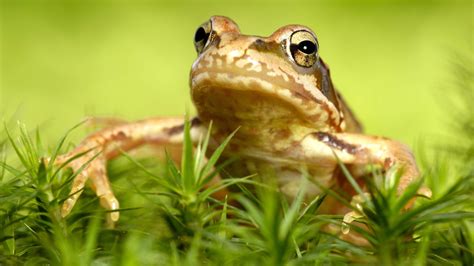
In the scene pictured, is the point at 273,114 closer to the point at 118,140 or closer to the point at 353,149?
the point at 353,149

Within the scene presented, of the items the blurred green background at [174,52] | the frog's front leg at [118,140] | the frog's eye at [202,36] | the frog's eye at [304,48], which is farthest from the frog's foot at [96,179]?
the blurred green background at [174,52]

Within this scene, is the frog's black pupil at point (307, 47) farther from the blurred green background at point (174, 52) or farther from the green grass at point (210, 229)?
the blurred green background at point (174, 52)

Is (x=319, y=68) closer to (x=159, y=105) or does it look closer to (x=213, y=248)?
(x=213, y=248)

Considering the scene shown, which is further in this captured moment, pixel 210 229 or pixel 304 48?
pixel 304 48

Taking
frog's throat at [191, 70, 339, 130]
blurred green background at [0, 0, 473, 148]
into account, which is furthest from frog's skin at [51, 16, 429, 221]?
blurred green background at [0, 0, 473, 148]

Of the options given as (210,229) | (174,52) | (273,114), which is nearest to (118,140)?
(273,114)

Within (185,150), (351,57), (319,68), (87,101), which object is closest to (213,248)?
(185,150)

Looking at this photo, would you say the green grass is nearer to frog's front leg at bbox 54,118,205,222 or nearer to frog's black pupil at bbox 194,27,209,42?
frog's front leg at bbox 54,118,205,222
